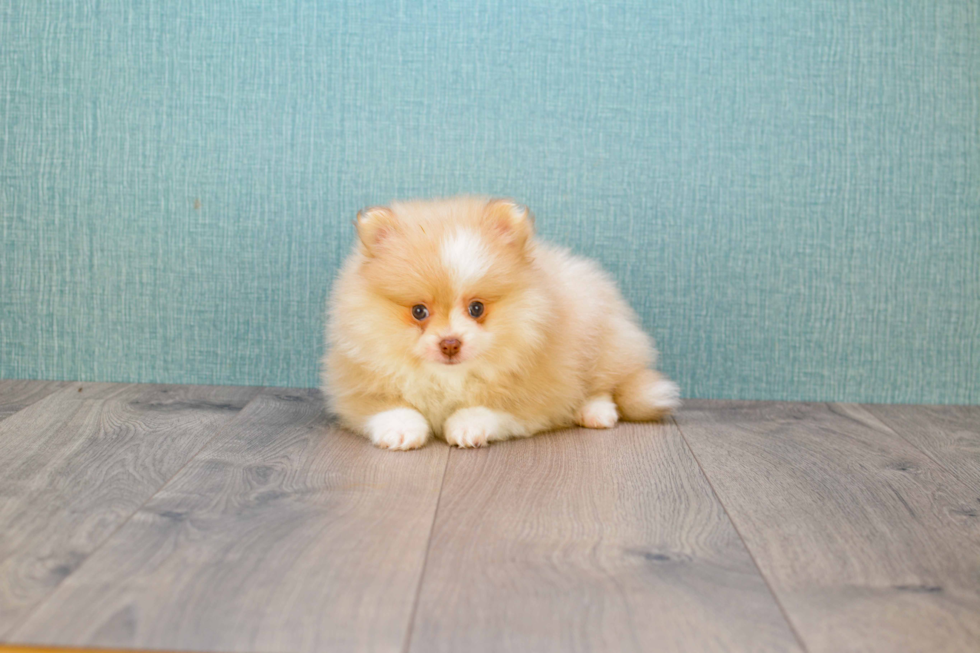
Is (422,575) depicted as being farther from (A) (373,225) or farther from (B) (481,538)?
(A) (373,225)

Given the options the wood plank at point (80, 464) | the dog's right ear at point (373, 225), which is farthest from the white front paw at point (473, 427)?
the wood plank at point (80, 464)

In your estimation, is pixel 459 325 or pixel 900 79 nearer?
pixel 459 325

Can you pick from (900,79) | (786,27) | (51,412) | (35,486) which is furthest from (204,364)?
(900,79)

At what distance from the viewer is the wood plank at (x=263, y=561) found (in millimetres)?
1044

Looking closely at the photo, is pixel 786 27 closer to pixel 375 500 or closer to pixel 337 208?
pixel 337 208

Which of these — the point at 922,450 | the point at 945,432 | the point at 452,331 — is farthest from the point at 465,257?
the point at 945,432

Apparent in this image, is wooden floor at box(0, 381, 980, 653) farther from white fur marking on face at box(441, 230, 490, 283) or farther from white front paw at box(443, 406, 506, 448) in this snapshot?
white fur marking on face at box(441, 230, 490, 283)

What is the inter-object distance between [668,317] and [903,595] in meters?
1.39

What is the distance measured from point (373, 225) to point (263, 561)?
92 cm

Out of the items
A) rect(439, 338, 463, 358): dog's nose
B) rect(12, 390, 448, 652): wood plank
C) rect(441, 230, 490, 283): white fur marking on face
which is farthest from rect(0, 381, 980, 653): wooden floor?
rect(441, 230, 490, 283): white fur marking on face

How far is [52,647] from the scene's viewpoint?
3.29 ft

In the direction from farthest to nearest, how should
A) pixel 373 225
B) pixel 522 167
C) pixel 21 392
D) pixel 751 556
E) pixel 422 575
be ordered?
pixel 522 167 → pixel 21 392 → pixel 373 225 → pixel 751 556 → pixel 422 575

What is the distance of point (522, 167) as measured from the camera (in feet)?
8.14

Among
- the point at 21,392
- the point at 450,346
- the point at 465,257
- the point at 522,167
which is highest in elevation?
the point at 522,167
